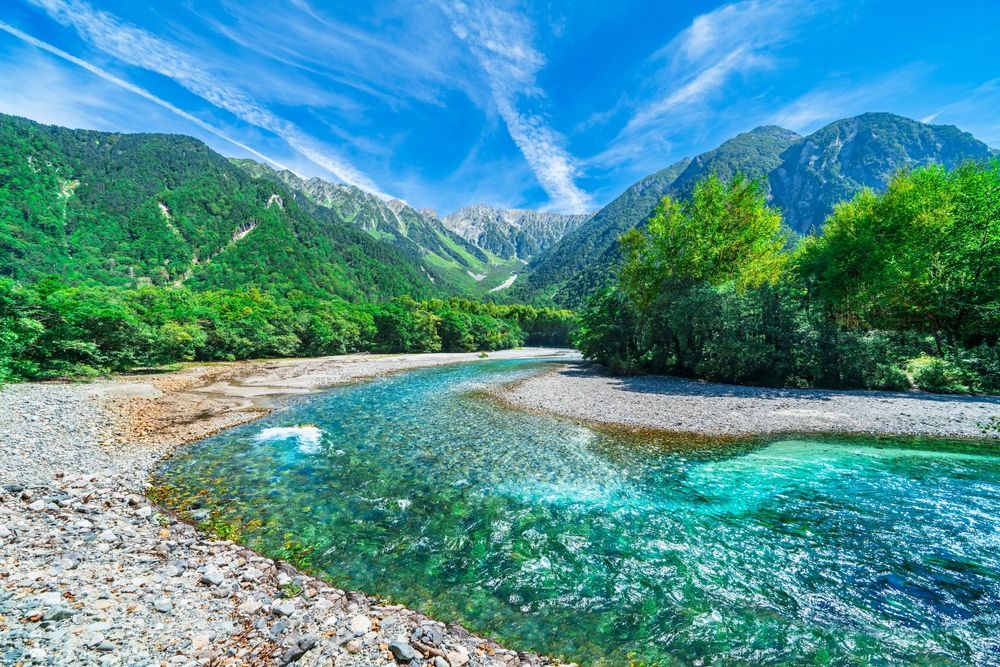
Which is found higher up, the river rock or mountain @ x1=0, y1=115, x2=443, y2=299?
mountain @ x1=0, y1=115, x2=443, y2=299

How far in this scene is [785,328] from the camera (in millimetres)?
24922

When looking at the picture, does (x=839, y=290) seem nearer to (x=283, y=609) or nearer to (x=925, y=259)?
(x=925, y=259)

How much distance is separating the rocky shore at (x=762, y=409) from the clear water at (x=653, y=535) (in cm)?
183

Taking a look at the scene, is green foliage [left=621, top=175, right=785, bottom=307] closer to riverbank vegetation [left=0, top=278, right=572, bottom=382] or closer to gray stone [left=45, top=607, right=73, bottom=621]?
gray stone [left=45, top=607, right=73, bottom=621]

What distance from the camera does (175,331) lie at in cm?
3741

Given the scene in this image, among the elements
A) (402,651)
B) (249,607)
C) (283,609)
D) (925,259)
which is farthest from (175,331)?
(925,259)

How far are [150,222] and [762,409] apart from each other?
631 feet

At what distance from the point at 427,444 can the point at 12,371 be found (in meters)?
27.3

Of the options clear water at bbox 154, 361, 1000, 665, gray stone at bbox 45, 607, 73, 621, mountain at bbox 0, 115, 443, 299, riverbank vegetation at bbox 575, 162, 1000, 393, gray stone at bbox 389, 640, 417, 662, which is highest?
mountain at bbox 0, 115, 443, 299

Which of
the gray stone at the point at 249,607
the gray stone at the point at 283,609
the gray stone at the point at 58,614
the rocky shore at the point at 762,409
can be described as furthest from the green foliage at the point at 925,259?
the gray stone at the point at 58,614

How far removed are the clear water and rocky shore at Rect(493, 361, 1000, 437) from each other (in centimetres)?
183

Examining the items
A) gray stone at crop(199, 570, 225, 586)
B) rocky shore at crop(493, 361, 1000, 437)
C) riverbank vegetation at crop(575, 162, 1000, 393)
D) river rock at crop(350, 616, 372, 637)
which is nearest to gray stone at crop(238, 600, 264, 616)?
gray stone at crop(199, 570, 225, 586)

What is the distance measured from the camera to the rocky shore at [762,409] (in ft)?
50.0

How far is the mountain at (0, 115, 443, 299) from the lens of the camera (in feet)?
379
